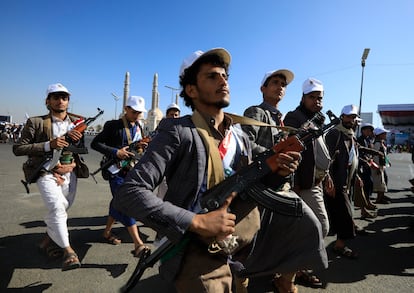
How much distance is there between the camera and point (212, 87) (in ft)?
5.49

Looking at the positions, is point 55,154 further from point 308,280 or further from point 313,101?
point 308,280

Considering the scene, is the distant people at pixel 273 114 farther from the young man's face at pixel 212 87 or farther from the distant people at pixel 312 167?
the young man's face at pixel 212 87

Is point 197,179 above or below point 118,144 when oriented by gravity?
above

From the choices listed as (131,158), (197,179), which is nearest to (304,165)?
(197,179)

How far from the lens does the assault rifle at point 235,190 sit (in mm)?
1493

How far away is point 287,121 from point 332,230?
6.20 ft

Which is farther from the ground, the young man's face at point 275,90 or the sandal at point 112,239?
the young man's face at point 275,90

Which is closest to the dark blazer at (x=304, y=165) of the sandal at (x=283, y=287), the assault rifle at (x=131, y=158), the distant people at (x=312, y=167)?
the distant people at (x=312, y=167)

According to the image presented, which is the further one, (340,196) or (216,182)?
(340,196)

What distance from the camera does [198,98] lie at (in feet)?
5.70

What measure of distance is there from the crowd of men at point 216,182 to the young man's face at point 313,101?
1 cm

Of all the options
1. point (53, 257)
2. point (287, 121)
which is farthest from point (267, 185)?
point (53, 257)

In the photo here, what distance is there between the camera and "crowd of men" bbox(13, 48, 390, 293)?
1417mm

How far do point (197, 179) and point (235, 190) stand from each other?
0.22m
